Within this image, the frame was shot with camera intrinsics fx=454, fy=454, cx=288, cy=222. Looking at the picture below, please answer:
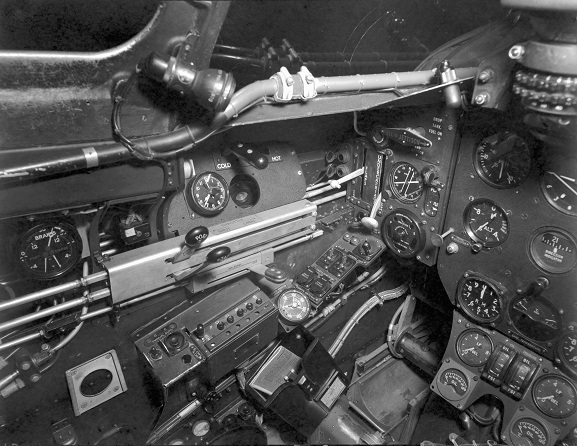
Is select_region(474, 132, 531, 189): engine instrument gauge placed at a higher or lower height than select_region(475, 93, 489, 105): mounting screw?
lower

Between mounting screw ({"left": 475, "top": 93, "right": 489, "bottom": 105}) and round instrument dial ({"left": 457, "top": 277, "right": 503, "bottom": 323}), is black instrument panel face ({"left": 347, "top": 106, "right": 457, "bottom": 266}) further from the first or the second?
mounting screw ({"left": 475, "top": 93, "right": 489, "bottom": 105})

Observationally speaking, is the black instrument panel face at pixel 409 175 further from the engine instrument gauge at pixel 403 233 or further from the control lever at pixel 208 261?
the control lever at pixel 208 261

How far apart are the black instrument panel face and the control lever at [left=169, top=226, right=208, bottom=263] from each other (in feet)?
5.48

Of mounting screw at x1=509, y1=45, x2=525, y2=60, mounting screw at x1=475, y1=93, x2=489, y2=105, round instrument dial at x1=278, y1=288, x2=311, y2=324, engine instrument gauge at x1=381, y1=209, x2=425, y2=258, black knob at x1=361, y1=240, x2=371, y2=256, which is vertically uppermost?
mounting screw at x1=509, y1=45, x2=525, y2=60

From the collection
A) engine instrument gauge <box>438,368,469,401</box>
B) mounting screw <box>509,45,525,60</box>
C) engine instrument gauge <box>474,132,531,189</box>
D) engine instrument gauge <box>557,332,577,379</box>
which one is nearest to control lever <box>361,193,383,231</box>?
engine instrument gauge <box>474,132,531,189</box>

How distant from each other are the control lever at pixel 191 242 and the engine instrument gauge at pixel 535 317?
84.1 inches

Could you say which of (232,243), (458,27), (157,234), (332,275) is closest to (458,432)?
(332,275)

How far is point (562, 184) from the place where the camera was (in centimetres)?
274

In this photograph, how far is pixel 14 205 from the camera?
1.96 m

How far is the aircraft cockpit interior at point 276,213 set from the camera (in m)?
1.95

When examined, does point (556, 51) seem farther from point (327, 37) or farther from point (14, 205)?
point (14, 205)

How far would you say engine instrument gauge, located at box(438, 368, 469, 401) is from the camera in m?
3.40

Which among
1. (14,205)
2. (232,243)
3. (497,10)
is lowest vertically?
(232,243)

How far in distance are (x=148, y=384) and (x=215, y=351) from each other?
72cm
